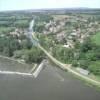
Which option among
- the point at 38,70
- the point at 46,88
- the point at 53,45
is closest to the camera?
the point at 46,88

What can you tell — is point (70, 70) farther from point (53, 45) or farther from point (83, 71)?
point (53, 45)

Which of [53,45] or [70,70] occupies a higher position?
[53,45]

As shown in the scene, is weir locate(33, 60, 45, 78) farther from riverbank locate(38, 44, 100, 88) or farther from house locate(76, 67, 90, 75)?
house locate(76, 67, 90, 75)

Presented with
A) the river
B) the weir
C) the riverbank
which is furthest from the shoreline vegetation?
the river

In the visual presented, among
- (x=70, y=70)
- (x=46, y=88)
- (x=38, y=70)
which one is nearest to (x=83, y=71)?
(x=70, y=70)

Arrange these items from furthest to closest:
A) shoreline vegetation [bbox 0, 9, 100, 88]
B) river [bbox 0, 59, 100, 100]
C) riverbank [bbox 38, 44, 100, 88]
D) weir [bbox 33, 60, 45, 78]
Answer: shoreline vegetation [bbox 0, 9, 100, 88], weir [bbox 33, 60, 45, 78], riverbank [bbox 38, 44, 100, 88], river [bbox 0, 59, 100, 100]

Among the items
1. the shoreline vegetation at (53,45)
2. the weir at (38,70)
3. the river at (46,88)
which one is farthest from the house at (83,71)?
the weir at (38,70)

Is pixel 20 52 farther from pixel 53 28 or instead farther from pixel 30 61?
pixel 53 28

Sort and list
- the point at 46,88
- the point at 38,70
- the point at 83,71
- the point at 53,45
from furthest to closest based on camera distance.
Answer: the point at 53,45, the point at 38,70, the point at 83,71, the point at 46,88
